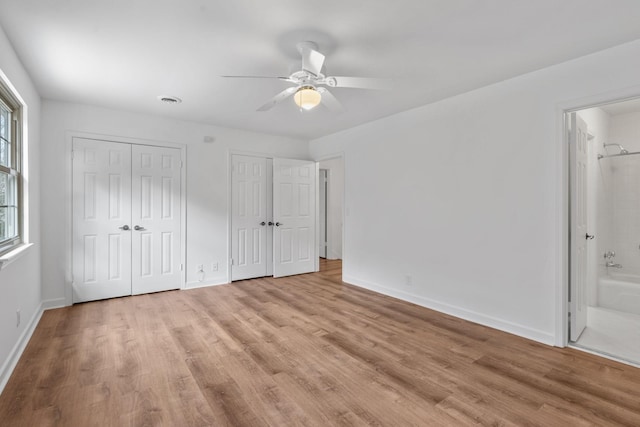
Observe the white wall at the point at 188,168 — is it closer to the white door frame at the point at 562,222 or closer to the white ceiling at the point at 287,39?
the white ceiling at the point at 287,39

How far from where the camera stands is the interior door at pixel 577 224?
2775mm

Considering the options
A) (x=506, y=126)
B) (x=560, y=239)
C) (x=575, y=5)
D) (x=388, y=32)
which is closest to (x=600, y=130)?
(x=506, y=126)

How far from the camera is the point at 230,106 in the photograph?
3.88 m

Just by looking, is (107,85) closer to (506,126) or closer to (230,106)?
(230,106)

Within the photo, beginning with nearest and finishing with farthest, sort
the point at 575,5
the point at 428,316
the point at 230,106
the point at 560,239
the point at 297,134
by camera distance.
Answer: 1. the point at 575,5
2. the point at 560,239
3. the point at 428,316
4. the point at 230,106
5. the point at 297,134

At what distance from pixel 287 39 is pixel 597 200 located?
417 cm

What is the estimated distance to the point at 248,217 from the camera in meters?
5.18

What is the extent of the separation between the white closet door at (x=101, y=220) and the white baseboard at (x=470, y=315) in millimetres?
3343

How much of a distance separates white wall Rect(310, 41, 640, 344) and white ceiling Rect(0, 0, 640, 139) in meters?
0.26

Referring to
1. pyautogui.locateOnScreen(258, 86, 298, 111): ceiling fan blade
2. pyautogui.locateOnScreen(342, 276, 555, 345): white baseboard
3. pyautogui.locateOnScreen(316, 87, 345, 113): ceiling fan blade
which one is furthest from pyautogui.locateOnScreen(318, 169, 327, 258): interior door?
pyautogui.locateOnScreen(258, 86, 298, 111): ceiling fan blade

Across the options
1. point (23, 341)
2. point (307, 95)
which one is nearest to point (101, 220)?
point (23, 341)

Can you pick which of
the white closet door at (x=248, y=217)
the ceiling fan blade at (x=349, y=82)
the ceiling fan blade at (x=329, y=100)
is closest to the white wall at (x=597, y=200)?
the ceiling fan blade at (x=349, y=82)

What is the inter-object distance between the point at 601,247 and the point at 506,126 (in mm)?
2416

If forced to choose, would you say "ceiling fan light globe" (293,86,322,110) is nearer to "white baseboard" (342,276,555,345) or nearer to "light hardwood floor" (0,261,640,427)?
"light hardwood floor" (0,261,640,427)
